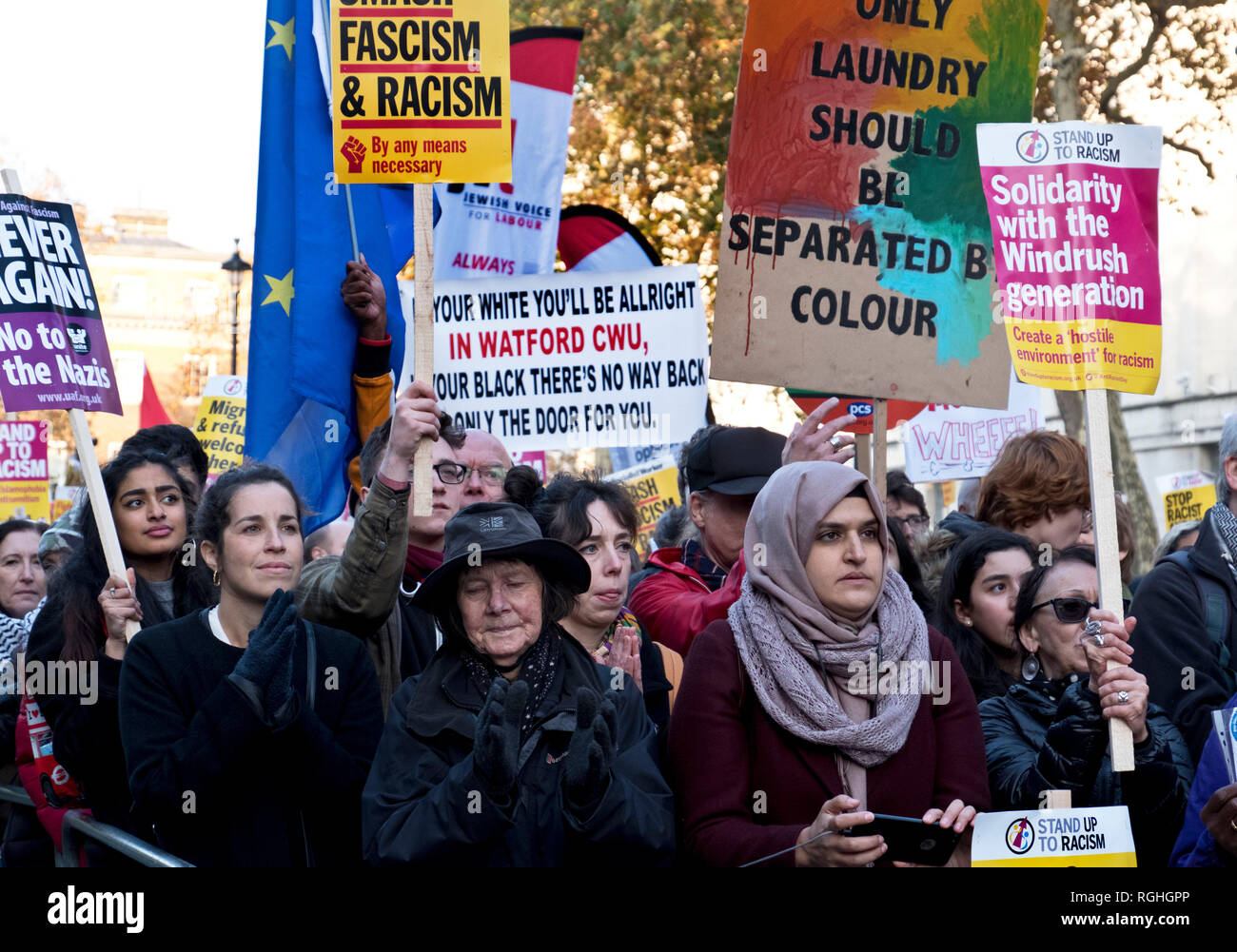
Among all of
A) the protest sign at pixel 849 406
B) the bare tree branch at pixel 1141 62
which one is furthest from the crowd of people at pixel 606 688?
the bare tree branch at pixel 1141 62

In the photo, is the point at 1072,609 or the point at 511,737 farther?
the point at 1072,609

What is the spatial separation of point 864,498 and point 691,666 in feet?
1.95

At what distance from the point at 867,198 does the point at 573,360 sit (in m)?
2.18

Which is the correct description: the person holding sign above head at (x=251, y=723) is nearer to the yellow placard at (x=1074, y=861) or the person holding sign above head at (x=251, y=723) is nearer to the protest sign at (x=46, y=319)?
the protest sign at (x=46, y=319)

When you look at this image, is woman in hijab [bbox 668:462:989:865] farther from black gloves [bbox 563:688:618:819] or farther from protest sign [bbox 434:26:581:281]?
protest sign [bbox 434:26:581:281]

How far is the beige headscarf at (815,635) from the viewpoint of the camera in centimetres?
364

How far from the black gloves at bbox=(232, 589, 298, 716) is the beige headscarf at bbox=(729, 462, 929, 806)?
3.56ft

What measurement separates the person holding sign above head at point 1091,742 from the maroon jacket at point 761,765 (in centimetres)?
25

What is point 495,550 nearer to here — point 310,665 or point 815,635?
point 310,665

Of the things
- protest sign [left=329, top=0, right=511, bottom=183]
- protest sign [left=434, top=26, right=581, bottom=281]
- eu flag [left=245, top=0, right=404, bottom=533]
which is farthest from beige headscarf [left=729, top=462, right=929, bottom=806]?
protest sign [left=434, top=26, right=581, bottom=281]

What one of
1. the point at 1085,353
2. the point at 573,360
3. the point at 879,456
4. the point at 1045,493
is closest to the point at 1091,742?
the point at 1085,353

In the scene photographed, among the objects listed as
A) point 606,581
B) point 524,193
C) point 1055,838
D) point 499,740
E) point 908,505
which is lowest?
point 1055,838

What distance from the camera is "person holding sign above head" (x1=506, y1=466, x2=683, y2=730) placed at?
4.64m

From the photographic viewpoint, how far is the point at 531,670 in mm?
3854
